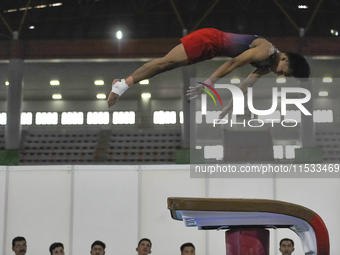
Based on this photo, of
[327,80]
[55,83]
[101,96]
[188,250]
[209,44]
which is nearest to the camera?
[209,44]

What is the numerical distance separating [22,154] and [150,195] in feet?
26.2

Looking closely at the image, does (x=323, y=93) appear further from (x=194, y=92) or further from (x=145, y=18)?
(x=194, y=92)

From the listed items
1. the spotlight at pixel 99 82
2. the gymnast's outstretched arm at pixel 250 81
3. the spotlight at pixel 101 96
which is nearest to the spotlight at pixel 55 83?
the spotlight at pixel 99 82

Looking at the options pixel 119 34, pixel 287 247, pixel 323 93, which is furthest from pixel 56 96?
pixel 287 247

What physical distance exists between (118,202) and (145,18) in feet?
27.4

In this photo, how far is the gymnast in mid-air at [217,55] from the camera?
118 inches

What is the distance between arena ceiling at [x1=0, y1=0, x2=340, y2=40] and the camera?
11750mm

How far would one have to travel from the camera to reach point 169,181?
19.9 feet

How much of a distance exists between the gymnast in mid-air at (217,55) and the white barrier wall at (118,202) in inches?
115

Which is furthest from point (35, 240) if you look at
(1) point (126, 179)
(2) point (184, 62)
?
(2) point (184, 62)

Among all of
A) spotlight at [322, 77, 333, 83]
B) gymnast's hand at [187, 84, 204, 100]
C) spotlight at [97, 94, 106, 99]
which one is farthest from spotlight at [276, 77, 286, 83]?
gymnast's hand at [187, 84, 204, 100]

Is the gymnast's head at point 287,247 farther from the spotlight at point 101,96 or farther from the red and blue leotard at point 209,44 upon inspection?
the spotlight at point 101,96

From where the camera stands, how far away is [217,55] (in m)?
3.07

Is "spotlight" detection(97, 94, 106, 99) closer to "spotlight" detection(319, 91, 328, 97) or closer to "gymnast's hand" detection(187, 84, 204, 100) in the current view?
"spotlight" detection(319, 91, 328, 97)
